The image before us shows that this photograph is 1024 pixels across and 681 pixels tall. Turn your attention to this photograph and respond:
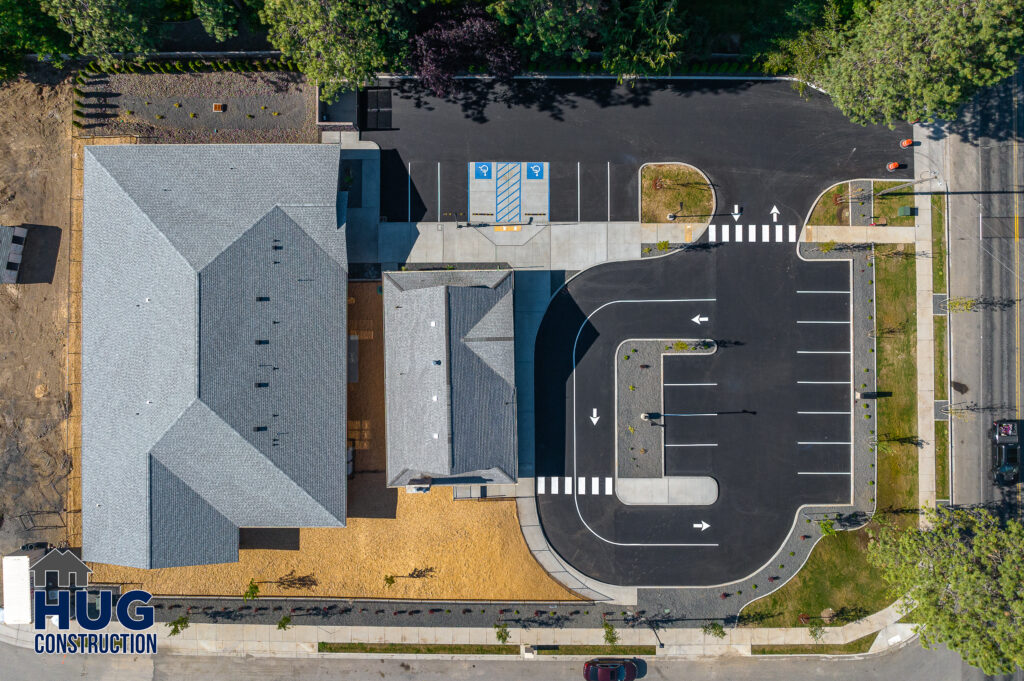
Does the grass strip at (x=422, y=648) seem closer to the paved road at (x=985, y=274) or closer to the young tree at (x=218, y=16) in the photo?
the paved road at (x=985, y=274)

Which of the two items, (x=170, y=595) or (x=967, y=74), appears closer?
(x=967, y=74)

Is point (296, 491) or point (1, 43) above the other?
point (1, 43)

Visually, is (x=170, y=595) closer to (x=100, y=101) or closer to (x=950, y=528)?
(x=100, y=101)

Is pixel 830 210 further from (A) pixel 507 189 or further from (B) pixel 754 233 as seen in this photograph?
(A) pixel 507 189

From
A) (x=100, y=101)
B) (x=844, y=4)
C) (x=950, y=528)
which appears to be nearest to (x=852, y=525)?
(x=950, y=528)

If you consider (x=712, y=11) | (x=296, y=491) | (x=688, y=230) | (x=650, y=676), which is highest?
(x=712, y=11)

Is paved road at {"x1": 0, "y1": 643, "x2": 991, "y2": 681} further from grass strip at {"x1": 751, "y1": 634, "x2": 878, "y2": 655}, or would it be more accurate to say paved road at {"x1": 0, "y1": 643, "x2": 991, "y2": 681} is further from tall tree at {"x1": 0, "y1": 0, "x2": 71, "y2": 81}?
tall tree at {"x1": 0, "y1": 0, "x2": 71, "y2": 81}

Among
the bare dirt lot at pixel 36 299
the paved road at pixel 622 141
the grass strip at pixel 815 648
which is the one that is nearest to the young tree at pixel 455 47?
the paved road at pixel 622 141

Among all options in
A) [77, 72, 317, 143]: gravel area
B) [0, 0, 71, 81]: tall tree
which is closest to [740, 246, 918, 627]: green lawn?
[77, 72, 317, 143]: gravel area
